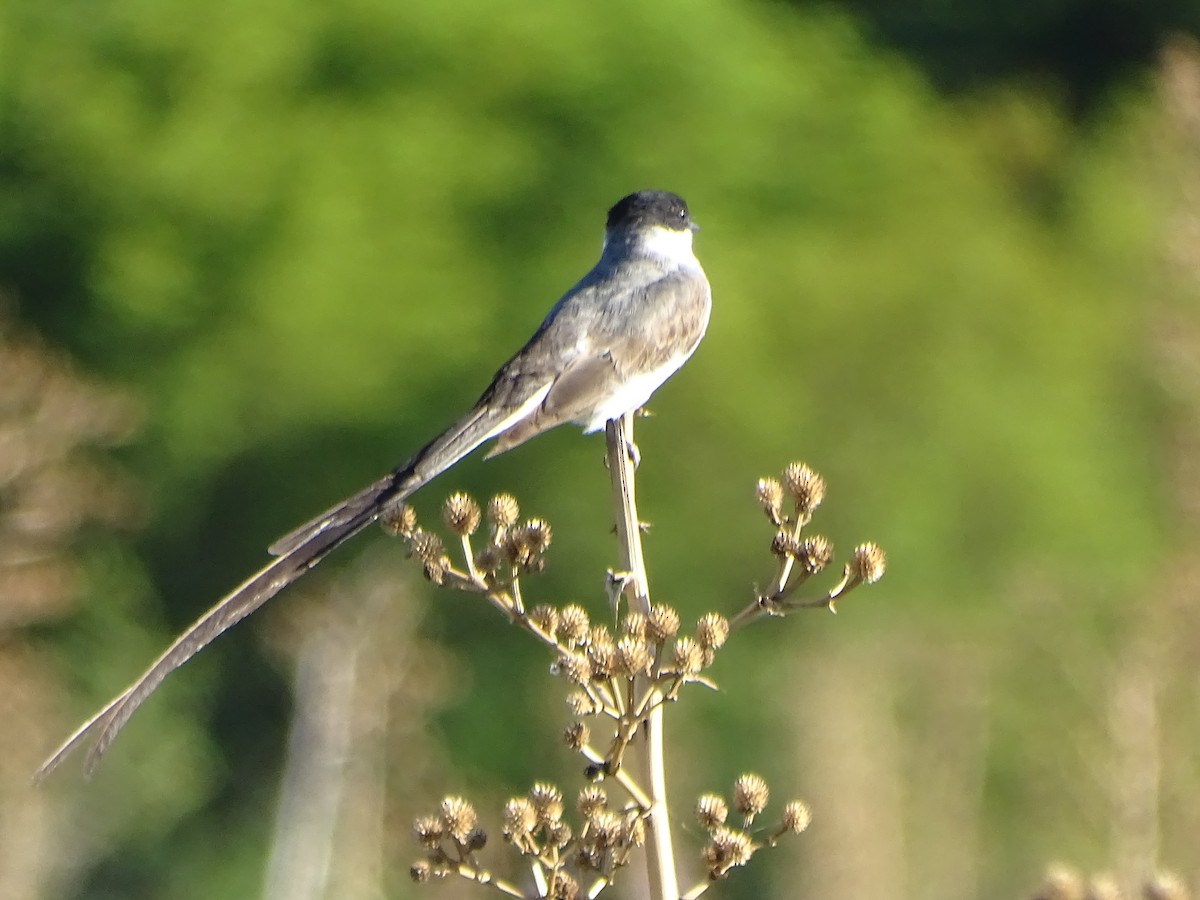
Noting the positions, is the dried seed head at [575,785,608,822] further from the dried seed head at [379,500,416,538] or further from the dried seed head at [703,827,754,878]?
the dried seed head at [379,500,416,538]

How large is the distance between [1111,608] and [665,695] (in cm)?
475

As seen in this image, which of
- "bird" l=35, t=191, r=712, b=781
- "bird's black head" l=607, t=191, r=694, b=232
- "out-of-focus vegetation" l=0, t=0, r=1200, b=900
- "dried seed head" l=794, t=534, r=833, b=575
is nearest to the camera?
"dried seed head" l=794, t=534, r=833, b=575

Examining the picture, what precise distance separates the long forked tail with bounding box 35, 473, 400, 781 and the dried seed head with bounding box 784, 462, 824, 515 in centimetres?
72

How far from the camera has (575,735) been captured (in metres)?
2.80

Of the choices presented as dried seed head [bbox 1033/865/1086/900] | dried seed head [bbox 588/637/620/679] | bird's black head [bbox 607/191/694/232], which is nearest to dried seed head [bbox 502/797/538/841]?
dried seed head [bbox 588/637/620/679]

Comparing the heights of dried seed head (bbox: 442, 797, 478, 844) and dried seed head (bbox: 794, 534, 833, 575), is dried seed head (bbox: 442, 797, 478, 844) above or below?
below

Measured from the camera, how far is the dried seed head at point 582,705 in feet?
9.17

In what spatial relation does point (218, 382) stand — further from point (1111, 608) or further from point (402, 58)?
point (1111, 608)

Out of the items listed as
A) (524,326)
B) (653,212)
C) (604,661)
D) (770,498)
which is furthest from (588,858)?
(524,326)

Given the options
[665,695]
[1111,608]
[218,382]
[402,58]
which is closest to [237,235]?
[218,382]

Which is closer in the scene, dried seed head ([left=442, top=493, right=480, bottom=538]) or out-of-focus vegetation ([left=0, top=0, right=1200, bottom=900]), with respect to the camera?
dried seed head ([left=442, top=493, right=480, bottom=538])

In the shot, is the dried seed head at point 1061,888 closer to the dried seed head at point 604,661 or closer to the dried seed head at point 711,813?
the dried seed head at point 711,813

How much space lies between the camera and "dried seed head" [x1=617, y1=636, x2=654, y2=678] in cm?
275

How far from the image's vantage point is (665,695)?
2811 mm
